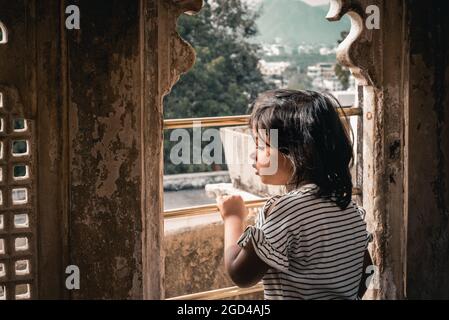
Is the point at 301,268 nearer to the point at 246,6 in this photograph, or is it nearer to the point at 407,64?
the point at 407,64

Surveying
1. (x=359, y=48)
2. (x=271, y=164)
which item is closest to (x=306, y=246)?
(x=271, y=164)

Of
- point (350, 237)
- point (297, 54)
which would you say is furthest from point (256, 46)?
point (350, 237)

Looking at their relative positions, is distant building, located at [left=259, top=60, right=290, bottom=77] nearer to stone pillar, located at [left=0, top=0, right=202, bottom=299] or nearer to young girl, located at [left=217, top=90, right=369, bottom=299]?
stone pillar, located at [left=0, top=0, right=202, bottom=299]

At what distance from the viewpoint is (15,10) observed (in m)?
2.48

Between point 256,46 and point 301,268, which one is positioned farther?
point 256,46

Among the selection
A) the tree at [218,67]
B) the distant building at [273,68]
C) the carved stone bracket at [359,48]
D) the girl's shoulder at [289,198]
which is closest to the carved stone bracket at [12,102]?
the girl's shoulder at [289,198]

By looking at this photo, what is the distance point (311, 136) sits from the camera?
1781mm

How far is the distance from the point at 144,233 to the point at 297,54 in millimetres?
28094

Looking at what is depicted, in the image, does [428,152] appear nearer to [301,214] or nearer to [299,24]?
[301,214]

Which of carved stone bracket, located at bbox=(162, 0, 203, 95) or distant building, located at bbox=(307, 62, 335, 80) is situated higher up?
distant building, located at bbox=(307, 62, 335, 80)

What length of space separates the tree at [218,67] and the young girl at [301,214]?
44.4 ft

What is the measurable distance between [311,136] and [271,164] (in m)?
0.15

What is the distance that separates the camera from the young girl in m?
1.70

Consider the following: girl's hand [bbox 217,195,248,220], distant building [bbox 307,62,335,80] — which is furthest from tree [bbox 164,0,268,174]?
girl's hand [bbox 217,195,248,220]
